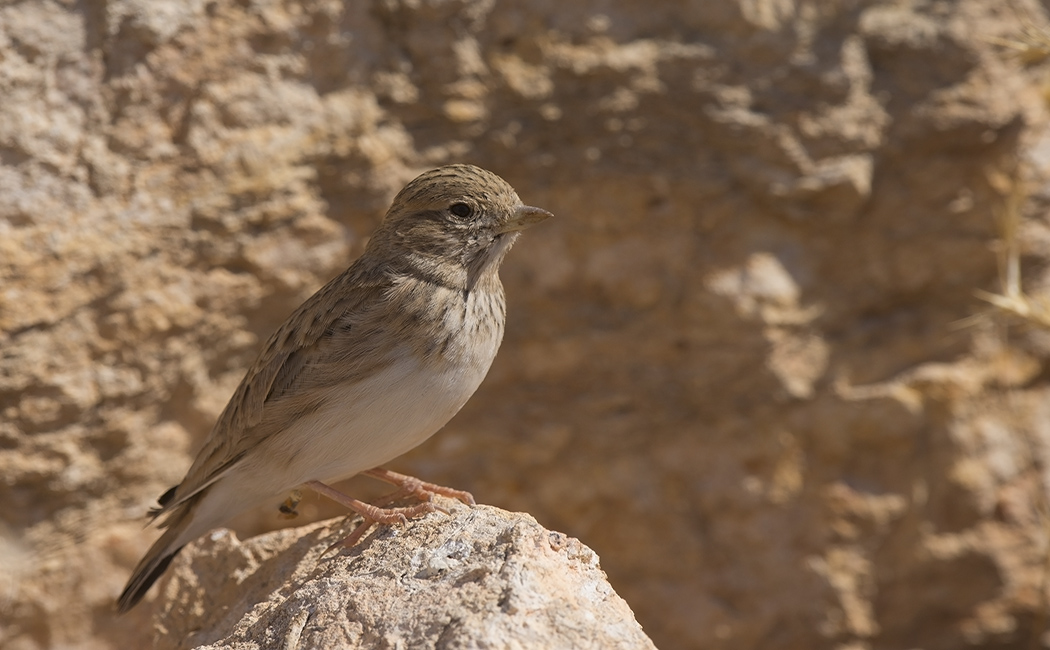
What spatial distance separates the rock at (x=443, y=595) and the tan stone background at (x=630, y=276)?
209 centimetres

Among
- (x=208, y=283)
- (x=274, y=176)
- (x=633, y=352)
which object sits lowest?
(x=633, y=352)

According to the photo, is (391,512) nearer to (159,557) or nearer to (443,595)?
(443,595)

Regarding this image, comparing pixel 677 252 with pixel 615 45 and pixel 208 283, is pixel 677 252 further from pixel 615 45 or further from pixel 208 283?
A: pixel 208 283

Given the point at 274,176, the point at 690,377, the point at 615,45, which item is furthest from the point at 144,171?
the point at 690,377

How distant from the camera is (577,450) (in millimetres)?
7000

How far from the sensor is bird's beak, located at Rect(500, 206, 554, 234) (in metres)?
4.81

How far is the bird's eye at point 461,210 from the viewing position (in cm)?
494

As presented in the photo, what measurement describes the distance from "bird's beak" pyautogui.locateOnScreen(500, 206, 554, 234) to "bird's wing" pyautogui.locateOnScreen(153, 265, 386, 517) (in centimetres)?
65

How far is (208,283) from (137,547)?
162cm

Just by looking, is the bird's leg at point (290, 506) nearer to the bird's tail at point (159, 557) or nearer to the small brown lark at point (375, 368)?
the small brown lark at point (375, 368)

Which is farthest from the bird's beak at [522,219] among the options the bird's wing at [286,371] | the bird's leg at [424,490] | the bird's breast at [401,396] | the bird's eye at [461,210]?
the bird's leg at [424,490]

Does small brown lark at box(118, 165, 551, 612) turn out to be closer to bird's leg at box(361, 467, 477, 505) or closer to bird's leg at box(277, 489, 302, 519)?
bird's leg at box(361, 467, 477, 505)

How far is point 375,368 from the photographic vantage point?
180 inches

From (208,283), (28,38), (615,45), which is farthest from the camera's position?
(615,45)
